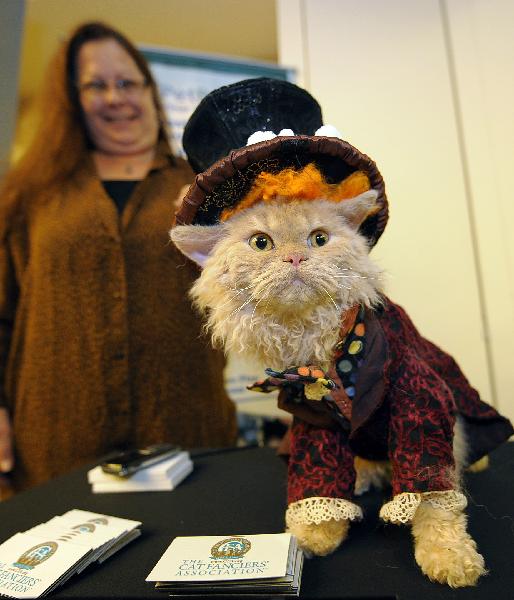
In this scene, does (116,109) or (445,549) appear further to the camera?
(116,109)

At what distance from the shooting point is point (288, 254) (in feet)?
2.01

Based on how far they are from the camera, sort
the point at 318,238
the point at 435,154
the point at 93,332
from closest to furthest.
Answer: the point at 318,238 → the point at 93,332 → the point at 435,154

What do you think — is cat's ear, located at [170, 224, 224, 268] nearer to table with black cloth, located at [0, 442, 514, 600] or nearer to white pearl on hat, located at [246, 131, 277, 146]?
white pearl on hat, located at [246, 131, 277, 146]

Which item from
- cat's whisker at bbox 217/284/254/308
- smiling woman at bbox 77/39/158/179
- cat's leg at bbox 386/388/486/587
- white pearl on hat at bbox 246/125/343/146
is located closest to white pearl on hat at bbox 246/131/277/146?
white pearl on hat at bbox 246/125/343/146

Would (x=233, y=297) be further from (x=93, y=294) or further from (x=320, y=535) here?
(x=93, y=294)

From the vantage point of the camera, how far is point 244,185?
678 millimetres

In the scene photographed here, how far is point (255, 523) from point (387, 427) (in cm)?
28

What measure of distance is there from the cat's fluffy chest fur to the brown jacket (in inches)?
19.7

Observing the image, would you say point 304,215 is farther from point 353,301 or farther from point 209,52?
point 209,52

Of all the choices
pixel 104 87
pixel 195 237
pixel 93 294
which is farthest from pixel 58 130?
pixel 195 237

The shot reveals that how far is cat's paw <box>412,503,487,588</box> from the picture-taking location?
0.53 metres

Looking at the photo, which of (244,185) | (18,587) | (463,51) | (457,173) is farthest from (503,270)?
(18,587)

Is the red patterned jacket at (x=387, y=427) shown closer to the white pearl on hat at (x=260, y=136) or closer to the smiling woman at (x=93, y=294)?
the white pearl on hat at (x=260, y=136)

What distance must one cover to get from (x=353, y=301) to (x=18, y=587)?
581 mm
